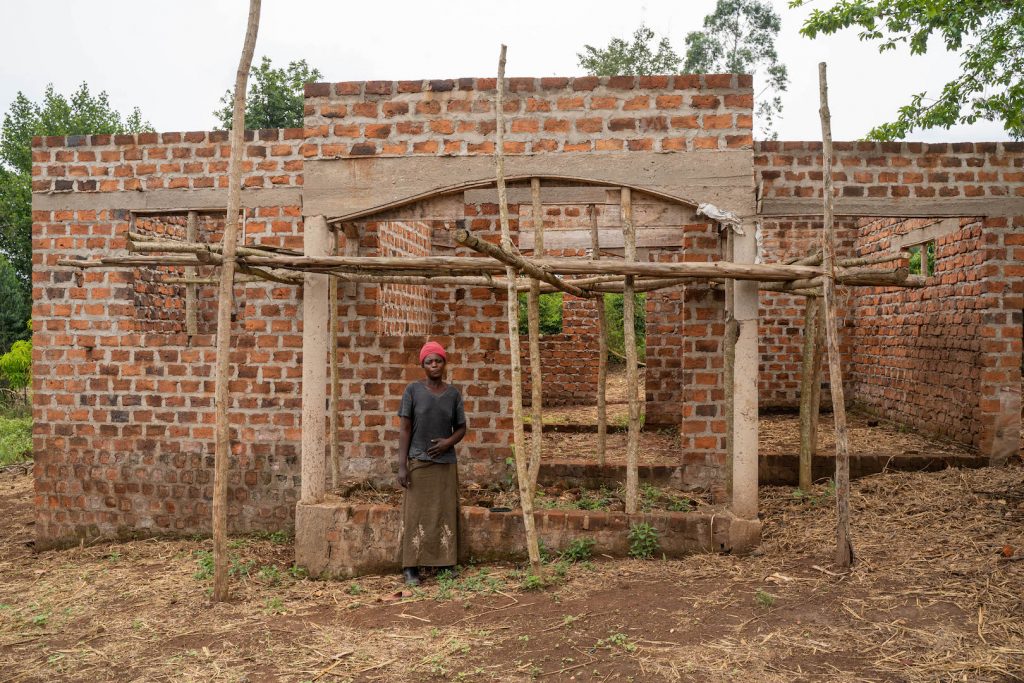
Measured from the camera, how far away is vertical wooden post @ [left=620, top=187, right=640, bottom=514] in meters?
5.28

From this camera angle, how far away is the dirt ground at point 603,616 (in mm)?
3971

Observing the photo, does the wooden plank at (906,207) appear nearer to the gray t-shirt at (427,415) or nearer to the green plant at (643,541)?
the green plant at (643,541)

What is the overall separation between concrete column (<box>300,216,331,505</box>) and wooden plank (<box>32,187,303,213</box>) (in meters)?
1.15

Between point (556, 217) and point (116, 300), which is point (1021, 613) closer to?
point (556, 217)

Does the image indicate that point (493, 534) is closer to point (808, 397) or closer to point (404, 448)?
point (404, 448)

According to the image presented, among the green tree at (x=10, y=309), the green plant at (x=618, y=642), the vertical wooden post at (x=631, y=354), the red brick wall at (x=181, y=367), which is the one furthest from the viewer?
the green tree at (x=10, y=309)

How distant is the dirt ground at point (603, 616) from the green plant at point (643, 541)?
0.30 ft

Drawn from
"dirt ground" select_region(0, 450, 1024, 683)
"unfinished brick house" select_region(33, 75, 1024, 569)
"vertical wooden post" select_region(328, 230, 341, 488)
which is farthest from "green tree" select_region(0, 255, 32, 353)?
"vertical wooden post" select_region(328, 230, 341, 488)

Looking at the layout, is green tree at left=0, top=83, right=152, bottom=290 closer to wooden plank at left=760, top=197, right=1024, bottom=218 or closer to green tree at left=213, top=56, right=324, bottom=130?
green tree at left=213, top=56, right=324, bottom=130

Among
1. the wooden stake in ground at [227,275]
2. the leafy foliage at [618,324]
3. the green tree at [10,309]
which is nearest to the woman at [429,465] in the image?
the wooden stake in ground at [227,275]

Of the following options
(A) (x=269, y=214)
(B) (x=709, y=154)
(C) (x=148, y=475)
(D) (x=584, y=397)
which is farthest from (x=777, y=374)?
(C) (x=148, y=475)

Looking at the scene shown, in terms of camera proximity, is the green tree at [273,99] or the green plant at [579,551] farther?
the green tree at [273,99]

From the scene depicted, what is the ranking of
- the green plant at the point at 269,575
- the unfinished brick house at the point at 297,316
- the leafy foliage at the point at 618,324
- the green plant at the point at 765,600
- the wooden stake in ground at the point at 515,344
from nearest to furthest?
Answer: the green plant at the point at 765,600, the wooden stake in ground at the point at 515,344, the green plant at the point at 269,575, the unfinished brick house at the point at 297,316, the leafy foliage at the point at 618,324

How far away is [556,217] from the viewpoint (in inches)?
348
